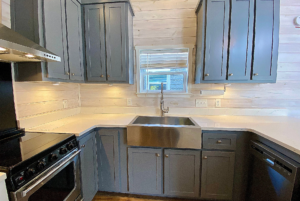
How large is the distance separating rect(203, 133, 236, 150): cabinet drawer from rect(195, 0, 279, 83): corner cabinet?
70 cm

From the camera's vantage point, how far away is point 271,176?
3.57 ft

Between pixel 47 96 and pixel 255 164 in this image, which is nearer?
pixel 255 164

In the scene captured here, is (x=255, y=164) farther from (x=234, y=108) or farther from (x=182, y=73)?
(x=182, y=73)

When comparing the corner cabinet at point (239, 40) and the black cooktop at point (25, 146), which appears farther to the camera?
the corner cabinet at point (239, 40)

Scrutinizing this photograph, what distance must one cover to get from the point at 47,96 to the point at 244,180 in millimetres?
2522

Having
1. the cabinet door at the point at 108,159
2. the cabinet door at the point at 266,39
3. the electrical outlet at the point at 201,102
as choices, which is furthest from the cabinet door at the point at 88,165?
the cabinet door at the point at 266,39

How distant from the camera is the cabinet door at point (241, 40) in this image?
1.55 m

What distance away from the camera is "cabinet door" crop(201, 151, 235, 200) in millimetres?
1406

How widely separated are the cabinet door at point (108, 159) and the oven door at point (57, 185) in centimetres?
33

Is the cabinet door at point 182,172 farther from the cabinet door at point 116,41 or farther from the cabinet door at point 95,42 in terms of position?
the cabinet door at point 95,42

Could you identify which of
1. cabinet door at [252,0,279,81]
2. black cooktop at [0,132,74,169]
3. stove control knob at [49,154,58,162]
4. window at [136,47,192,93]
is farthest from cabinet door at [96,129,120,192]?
cabinet door at [252,0,279,81]

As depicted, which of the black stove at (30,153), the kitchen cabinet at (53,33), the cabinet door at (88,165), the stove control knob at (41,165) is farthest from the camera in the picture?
the cabinet door at (88,165)

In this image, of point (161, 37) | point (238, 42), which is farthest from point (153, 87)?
point (238, 42)

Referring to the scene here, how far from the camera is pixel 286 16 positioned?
179 centimetres
